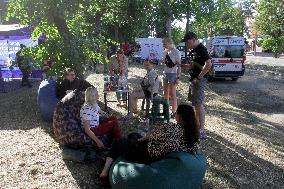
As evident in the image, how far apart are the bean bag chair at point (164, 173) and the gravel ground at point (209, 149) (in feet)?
2.19

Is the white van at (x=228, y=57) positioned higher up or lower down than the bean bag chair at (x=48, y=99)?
higher up

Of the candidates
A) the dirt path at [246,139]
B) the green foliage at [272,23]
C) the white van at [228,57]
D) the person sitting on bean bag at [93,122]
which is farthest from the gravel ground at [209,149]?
the green foliage at [272,23]

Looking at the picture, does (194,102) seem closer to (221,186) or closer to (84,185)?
(221,186)

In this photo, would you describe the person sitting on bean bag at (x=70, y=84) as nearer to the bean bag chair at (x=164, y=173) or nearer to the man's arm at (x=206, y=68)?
the man's arm at (x=206, y=68)

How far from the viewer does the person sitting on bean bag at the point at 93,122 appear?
598cm

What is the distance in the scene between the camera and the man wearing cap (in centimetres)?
702

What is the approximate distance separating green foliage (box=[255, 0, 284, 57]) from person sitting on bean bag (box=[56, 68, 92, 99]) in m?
20.1

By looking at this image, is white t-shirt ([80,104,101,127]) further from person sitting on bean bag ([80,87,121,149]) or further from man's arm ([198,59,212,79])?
man's arm ([198,59,212,79])

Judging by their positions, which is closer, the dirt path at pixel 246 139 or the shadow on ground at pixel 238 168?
the shadow on ground at pixel 238 168

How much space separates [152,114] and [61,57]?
102 inches

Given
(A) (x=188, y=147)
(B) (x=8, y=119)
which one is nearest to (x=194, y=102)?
(A) (x=188, y=147)

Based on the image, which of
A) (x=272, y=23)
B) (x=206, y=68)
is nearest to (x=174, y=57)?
(x=206, y=68)

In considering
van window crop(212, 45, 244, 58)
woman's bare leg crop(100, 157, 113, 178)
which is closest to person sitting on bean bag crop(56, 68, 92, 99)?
woman's bare leg crop(100, 157, 113, 178)

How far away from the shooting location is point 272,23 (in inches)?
1049
